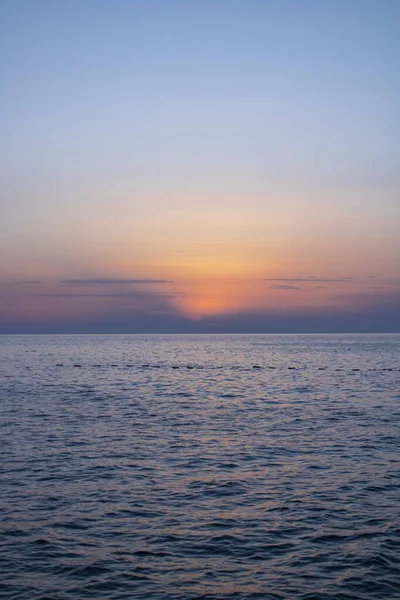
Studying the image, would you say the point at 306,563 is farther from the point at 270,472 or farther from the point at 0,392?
the point at 0,392

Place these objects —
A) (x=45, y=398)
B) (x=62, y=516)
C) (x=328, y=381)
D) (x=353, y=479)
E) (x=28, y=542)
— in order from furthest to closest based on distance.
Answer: (x=328, y=381), (x=45, y=398), (x=353, y=479), (x=62, y=516), (x=28, y=542)

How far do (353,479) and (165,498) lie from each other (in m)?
8.06

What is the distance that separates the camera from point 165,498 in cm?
2212

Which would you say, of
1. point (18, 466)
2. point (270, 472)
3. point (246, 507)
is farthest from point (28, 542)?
point (270, 472)

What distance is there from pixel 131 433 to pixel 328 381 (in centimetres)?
4264

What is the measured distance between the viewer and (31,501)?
21609 mm

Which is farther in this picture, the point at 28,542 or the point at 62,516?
the point at 62,516

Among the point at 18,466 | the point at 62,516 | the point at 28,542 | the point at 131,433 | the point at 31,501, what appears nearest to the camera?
the point at 28,542

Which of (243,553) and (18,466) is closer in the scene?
(243,553)

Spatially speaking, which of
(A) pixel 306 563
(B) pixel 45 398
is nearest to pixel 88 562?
(A) pixel 306 563

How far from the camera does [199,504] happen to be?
2142 centimetres

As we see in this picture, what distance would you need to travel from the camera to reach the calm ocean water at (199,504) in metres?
15.2

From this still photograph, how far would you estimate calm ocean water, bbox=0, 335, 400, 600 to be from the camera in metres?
15.2

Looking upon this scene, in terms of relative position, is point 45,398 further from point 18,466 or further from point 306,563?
point 306,563
